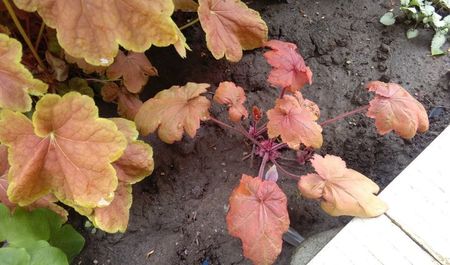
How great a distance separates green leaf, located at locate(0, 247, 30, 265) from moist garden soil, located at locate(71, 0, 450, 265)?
0.42 metres

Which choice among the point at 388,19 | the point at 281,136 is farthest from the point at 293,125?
the point at 388,19

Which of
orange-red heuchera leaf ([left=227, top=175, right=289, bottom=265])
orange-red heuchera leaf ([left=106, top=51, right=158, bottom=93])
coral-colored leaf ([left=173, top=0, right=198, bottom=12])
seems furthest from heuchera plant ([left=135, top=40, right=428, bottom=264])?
coral-colored leaf ([left=173, top=0, right=198, bottom=12])

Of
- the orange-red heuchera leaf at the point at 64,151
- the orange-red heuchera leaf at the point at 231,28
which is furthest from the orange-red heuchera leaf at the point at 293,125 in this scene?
the orange-red heuchera leaf at the point at 64,151

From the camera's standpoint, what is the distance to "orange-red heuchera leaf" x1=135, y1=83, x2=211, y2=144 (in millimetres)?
1494

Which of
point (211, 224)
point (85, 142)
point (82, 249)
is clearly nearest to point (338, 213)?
point (211, 224)

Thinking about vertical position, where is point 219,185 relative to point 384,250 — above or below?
below

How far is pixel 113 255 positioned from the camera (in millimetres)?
1608

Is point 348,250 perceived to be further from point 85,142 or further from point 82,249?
point 82,249

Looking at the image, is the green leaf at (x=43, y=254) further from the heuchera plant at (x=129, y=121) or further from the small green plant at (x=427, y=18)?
the small green plant at (x=427, y=18)

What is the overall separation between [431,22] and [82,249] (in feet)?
5.17

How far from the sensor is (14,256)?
3.92ft

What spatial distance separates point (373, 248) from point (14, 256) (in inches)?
34.8

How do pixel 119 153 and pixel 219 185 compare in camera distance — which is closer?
pixel 119 153

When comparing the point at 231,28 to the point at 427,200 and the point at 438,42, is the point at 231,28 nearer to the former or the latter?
the point at 427,200
